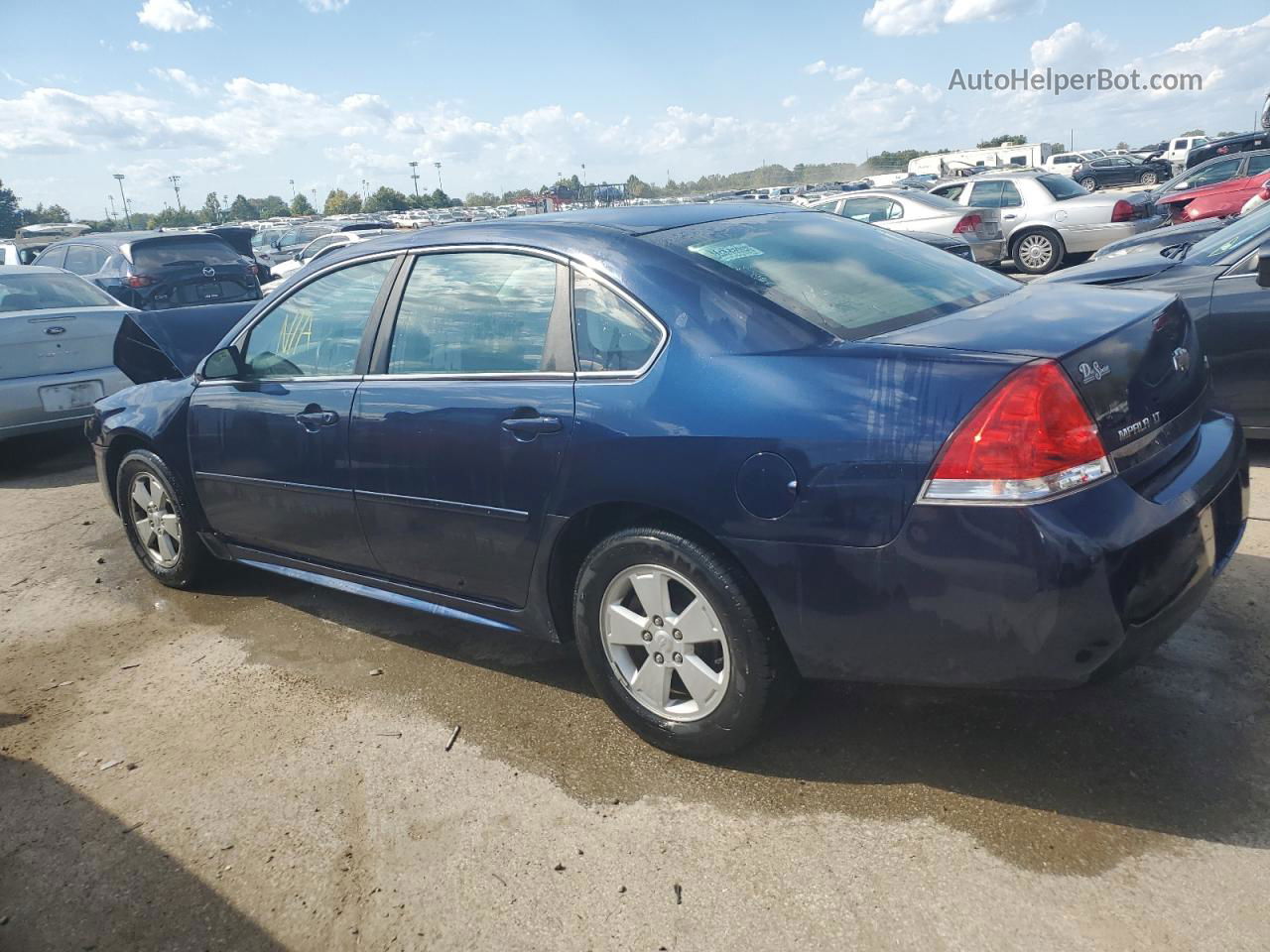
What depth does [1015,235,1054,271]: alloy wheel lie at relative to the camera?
1431 cm

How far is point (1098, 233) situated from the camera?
13.9 m

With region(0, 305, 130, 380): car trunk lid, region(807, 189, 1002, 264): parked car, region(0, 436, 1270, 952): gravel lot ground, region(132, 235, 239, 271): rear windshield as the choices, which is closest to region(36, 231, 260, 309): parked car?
region(132, 235, 239, 271): rear windshield

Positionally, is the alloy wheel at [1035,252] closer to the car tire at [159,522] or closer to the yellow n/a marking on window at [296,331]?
the yellow n/a marking on window at [296,331]

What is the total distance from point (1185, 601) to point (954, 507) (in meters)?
0.76

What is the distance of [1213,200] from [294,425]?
15065mm

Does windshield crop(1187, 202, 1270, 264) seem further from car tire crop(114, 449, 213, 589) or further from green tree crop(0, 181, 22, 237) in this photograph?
green tree crop(0, 181, 22, 237)

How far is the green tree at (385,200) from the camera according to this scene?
76938 millimetres

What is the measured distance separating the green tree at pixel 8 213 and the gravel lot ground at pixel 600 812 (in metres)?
71.6

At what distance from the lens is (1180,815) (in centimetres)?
247

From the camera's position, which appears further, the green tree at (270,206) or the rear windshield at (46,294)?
the green tree at (270,206)

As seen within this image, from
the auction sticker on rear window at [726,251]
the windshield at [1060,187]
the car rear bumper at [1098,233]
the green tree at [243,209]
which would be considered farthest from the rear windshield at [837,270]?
the green tree at [243,209]

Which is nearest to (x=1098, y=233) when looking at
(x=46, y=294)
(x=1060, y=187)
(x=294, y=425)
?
(x=1060, y=187)

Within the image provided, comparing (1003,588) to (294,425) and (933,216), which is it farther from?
(933,216)

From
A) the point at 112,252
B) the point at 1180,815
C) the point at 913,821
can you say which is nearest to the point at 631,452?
the point at 913,821
